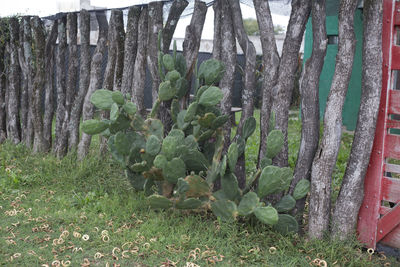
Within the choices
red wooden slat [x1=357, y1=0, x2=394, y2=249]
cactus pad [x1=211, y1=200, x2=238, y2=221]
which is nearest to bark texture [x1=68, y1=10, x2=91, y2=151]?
cactus pad [x1=211, y1=200, x2=238, y2=221]

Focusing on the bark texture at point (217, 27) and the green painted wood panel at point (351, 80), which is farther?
the green painted wood panel at point (351, 80)

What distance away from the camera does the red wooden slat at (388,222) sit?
111 inches

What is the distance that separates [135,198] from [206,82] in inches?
45.7

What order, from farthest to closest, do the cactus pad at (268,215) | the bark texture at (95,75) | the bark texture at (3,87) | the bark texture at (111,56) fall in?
the bark texture at (3,87) → the bark texture at (95,75) → the bark texture at (111,56) → the cactus pad at (268,215)

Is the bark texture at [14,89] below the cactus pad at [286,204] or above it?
above

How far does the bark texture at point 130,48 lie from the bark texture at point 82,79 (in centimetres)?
58

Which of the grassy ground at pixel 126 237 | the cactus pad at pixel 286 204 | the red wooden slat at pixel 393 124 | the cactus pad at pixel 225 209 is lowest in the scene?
the grassy ground at pixel 126 237

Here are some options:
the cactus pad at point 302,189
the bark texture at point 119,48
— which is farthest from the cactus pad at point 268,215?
the bark texture at point 119,48

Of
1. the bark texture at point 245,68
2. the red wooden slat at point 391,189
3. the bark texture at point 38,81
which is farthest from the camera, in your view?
the bark texture at point 38,81

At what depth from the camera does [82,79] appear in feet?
15.2

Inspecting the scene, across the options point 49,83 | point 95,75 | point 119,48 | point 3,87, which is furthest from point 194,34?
point 3,87

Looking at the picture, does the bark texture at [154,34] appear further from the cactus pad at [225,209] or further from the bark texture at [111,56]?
the cactus pad at [225,209]

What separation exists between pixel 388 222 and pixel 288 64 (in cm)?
125

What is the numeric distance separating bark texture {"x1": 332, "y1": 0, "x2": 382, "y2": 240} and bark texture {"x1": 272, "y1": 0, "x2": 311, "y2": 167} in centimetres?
42
